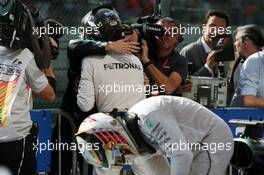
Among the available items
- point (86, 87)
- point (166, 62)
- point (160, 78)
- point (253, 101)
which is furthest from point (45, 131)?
point (253, 101)

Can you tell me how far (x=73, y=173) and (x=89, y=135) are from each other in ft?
5.74

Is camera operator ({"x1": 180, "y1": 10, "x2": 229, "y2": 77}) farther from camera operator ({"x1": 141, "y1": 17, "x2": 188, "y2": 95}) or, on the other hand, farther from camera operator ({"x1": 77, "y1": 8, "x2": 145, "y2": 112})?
camera operator ({"x1": 77, "y1": 8, "x2": 145, "y2": 112})

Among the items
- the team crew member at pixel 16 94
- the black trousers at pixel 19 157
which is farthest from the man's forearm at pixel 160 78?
the black trousers at pixel 19 157

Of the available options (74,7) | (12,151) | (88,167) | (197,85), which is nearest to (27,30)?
(12,151)

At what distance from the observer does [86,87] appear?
5.59m

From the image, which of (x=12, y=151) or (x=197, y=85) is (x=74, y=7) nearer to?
(x=197, y=85)

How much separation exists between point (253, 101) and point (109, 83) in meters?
1.68

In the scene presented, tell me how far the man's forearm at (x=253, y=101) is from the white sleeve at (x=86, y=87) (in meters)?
1.71

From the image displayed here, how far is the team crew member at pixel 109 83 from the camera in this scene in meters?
5.55

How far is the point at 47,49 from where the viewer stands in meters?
5.32

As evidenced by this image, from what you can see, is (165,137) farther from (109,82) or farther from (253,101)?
(253,101)

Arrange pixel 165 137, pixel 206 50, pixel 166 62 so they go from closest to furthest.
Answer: pixel 165 137, pixel 166 62, pixel 206 50

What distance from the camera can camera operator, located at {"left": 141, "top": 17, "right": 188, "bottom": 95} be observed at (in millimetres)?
6230

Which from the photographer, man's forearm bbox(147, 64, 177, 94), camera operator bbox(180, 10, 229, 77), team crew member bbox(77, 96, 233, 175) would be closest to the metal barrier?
the photographer
